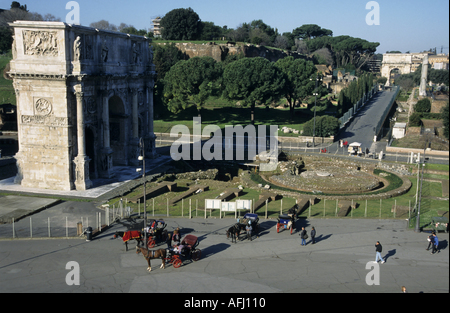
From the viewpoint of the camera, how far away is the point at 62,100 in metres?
34.9

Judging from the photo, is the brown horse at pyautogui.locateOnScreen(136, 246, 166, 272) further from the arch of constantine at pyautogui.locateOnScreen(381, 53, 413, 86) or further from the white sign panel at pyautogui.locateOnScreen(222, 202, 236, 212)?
the arch of constantine at pyautogui.locateOnScreen(381, 53, 413, 86)

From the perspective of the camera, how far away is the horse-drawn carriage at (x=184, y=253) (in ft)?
70.3

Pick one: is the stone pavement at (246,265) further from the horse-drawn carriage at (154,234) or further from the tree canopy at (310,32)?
the tree canopy at (310,32)

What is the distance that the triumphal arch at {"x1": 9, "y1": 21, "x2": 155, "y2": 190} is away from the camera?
34.3 metres

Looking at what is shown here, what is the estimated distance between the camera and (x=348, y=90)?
7956cm

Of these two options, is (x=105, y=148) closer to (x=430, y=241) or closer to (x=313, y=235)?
(x=313, y=235)

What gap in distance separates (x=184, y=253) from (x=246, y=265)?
308 cm

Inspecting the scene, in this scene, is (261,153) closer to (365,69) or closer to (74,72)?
(74,72)

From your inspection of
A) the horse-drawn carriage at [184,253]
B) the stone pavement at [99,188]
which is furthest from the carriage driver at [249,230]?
the stone pavement at [99,188]

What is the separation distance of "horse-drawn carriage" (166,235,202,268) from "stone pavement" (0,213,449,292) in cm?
34

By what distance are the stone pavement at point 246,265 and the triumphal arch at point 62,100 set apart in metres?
11.6

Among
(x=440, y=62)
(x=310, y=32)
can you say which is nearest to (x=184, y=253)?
(x=440, y=62)

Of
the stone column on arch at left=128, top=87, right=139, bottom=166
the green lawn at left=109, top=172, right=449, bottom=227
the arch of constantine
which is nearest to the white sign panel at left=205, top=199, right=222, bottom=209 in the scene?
the green lawn at left=109, top=172, right=449, bottom=227

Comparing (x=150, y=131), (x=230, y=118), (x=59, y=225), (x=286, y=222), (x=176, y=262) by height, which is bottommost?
(x=59, y=225)
